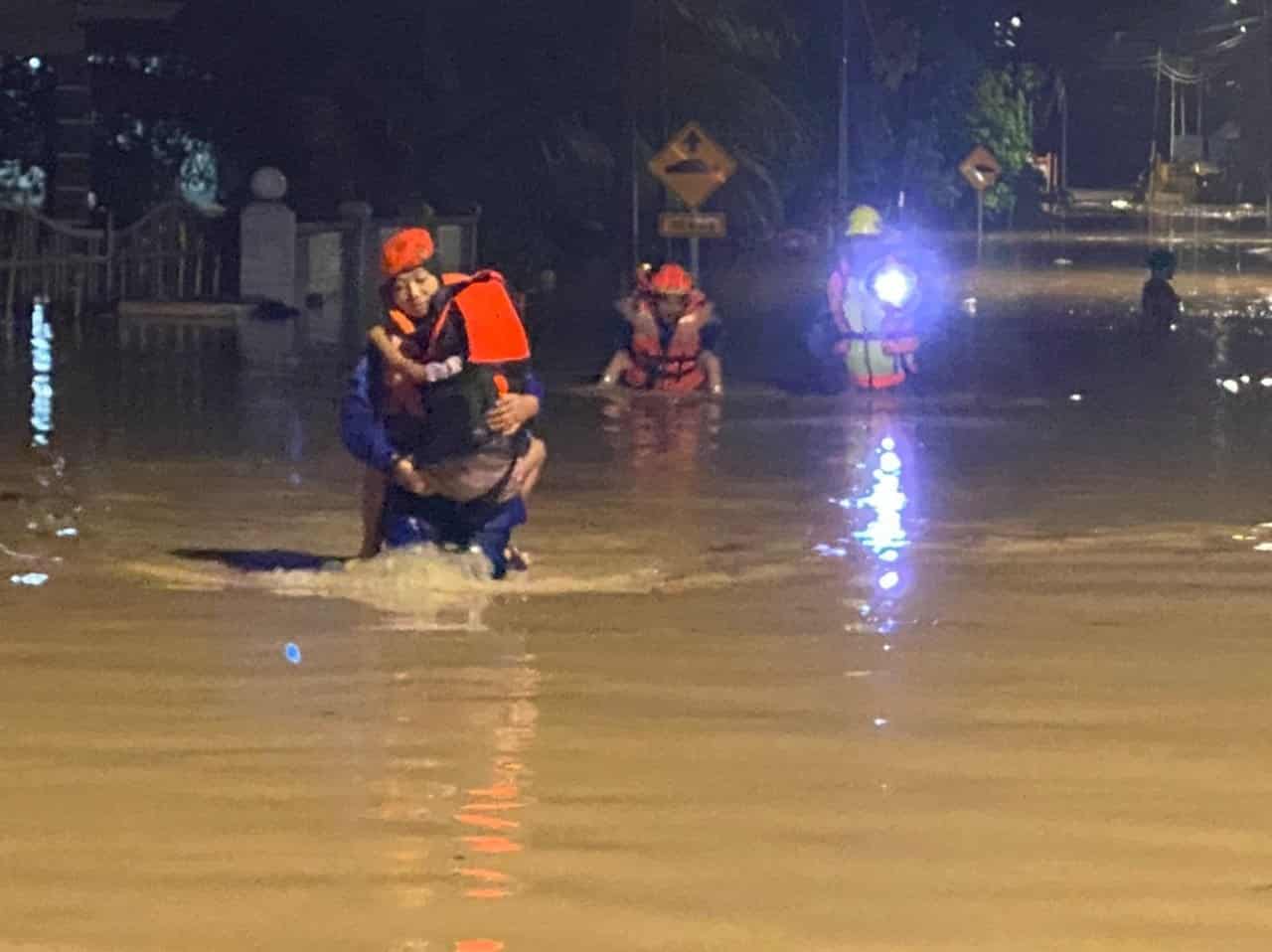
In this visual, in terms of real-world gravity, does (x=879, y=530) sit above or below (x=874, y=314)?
below

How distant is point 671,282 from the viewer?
2173cm

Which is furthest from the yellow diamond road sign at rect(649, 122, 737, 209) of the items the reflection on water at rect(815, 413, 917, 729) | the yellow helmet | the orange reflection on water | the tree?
the tree

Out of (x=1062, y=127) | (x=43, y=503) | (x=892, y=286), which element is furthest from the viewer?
(x=1062, y=127)

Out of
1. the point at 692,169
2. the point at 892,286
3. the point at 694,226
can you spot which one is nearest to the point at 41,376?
the point at 892,286

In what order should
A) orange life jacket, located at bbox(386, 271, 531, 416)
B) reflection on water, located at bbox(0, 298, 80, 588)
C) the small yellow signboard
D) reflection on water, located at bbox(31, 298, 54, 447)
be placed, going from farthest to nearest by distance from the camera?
1. the small yellow signboard
2. reflection on water, located at bbox(31, 298, 54, 447)
3. reflection on water, located at bbox(0, 298, 80, 588)
4. orange life jacket, located at bbox(386, 271, 531, 416)

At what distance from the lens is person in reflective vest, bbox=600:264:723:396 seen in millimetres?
21812

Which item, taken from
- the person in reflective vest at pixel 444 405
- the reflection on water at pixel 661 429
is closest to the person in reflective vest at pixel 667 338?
the reflection on water at pixel 661 429

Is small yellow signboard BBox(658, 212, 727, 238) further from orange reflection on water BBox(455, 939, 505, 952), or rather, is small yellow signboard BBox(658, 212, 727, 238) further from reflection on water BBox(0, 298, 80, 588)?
orange reflection on water BBox(455, 939, 505, 952)

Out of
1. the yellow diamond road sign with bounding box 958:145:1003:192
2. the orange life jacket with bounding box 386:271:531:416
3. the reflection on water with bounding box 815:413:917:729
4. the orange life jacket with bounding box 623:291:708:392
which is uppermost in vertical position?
the yellow diamond road sign with bounding box 958:145:1003:192

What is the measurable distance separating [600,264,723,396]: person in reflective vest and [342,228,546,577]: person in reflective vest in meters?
10.1

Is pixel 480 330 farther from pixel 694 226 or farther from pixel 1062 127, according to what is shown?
pixel 1062 127

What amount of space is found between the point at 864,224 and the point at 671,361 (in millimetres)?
2102

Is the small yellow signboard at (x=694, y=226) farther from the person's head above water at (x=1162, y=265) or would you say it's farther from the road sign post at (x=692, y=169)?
the person's head above water at (x=1162, y=265)

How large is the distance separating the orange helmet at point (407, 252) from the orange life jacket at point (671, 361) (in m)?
10.5
